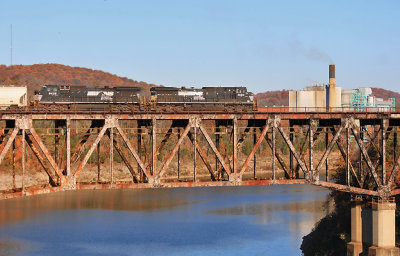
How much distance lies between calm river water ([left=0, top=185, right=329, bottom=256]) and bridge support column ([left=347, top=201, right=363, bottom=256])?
11.7 m

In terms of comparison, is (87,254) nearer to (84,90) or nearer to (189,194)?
(84,90)

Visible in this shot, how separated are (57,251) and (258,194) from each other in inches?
2154

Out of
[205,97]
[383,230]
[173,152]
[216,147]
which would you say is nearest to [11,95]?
[173,152]

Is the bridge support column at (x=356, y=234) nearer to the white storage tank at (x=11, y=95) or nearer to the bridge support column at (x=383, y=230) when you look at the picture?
the bridge support column at (x=383, y=230)

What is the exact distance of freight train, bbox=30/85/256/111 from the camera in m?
58.0

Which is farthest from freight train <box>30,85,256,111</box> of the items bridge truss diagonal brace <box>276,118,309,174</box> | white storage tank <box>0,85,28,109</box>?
bridge truss diagonal brace <box>276,118,309,174</box>

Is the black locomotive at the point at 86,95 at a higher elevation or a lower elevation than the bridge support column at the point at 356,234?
higher

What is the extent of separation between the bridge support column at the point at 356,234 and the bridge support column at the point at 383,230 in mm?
2161

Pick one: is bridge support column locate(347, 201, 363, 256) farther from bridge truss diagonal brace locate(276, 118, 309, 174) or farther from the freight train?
the freight train

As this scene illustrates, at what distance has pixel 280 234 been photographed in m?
77.6

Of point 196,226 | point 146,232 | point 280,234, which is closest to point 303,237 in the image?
point 280,234

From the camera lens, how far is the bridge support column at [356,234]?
58000 mm

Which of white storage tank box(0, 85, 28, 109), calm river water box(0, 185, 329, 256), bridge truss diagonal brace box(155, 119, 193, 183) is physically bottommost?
calm river water box(0, 185, 329, 256)

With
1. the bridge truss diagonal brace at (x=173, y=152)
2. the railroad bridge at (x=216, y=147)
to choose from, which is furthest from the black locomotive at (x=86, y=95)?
the bridge truss diagonal brace at (x=173, y=152)
